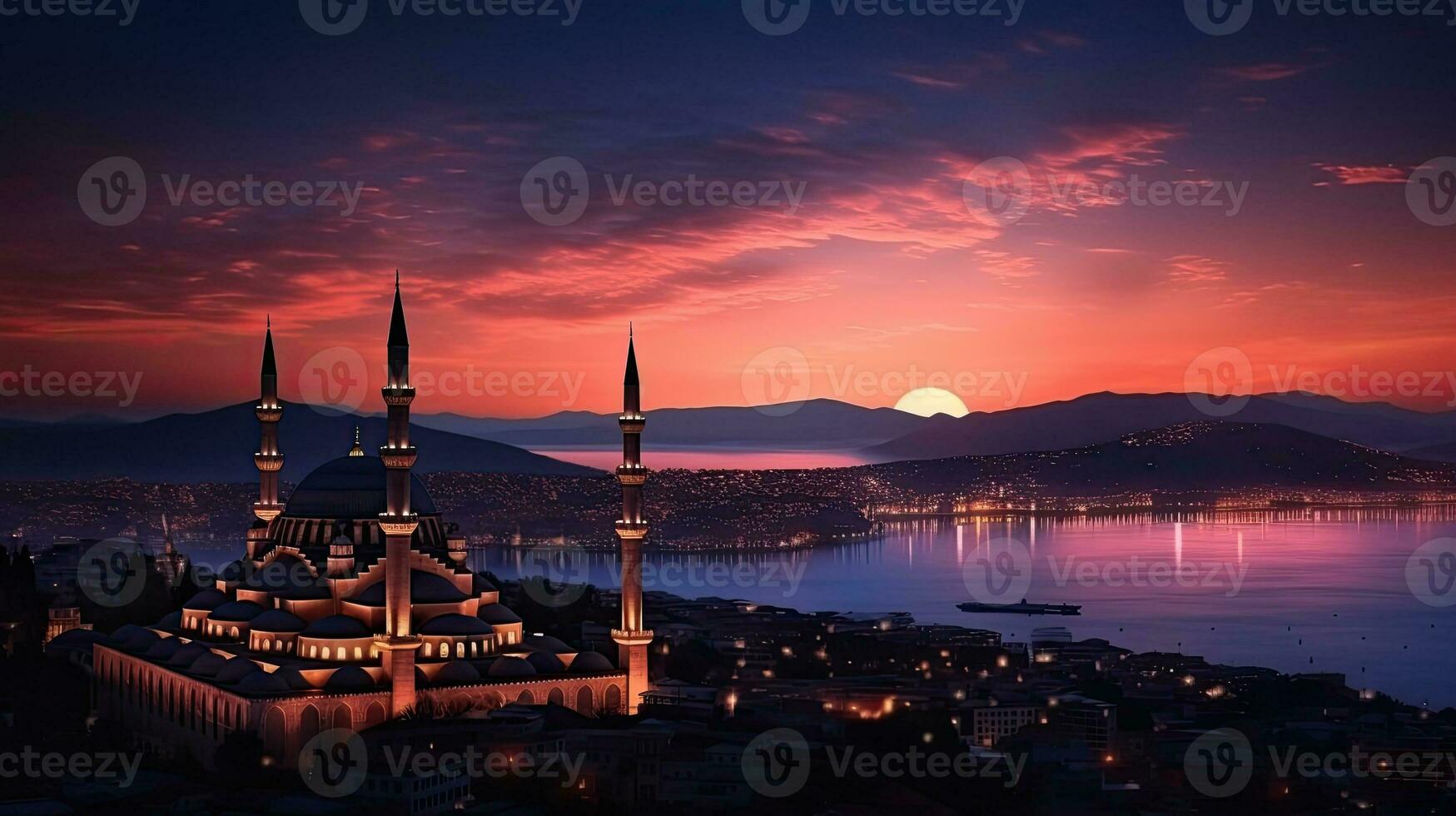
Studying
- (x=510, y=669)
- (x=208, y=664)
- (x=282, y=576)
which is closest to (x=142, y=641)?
(x=282, y=576)

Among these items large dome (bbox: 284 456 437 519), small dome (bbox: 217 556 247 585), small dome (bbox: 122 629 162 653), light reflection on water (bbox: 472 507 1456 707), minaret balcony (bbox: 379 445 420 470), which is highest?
minaret balcony (bbox: 379 445 420 470)

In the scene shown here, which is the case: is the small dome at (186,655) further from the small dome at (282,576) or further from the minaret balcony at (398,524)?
the minaret balcony at (398,524)

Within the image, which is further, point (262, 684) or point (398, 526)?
point (398, 526)

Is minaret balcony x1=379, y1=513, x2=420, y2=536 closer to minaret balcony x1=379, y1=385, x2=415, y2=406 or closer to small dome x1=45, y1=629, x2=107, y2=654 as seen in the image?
minaret balcony x1=379, y1=385, x2=415, y2=406

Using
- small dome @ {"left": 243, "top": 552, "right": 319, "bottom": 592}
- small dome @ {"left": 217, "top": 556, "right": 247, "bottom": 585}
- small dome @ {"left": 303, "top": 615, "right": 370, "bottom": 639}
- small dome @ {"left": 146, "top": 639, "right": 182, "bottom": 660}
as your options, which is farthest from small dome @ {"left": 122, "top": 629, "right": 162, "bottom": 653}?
small dome @ {"left": 303, "top": 615, "right": 370, "bottom": 639}

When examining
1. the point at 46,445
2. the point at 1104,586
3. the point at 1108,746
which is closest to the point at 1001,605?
the point at 1104,586

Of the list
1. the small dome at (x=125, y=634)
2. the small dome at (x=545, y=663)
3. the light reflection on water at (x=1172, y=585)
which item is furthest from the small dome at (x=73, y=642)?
the light reflection on water at (x=1172, y=585)

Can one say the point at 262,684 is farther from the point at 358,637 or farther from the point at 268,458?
the point at 268,458
